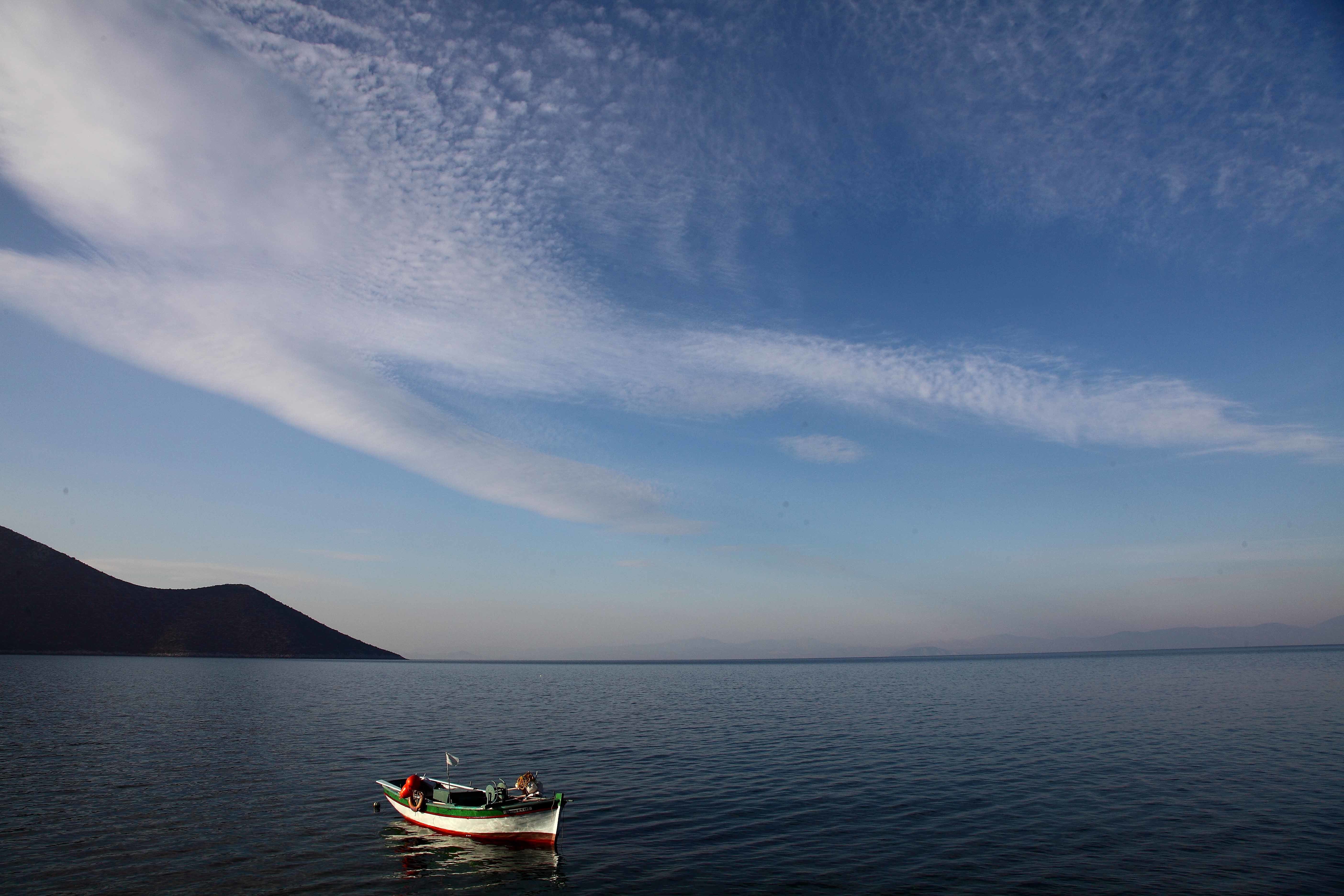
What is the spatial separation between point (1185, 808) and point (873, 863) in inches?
830

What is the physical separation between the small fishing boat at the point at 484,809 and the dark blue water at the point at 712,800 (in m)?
0.91

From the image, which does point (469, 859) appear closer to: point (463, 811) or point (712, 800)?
point (463, 811)

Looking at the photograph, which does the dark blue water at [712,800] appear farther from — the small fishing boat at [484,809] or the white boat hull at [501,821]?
the small fishing boat at [484,809]

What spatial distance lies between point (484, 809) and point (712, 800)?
562 inches

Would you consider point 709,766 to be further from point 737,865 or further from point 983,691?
point 983,691

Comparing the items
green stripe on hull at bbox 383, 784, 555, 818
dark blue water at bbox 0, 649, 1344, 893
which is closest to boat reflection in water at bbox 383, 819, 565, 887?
dark blue water at bbox 0, 649, 1344, 893

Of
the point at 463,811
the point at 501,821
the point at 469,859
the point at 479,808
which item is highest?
the point at 479,808

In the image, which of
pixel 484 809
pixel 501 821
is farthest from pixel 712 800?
pixel 484 809

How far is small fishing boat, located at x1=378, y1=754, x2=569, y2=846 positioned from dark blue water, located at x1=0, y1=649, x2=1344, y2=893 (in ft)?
2.98

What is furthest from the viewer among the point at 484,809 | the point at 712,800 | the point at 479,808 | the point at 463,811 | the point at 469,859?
the point at 712,800

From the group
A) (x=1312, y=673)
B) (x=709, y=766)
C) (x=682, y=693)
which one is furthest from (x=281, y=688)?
(x=1312, y=673)

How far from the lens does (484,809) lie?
3219cm

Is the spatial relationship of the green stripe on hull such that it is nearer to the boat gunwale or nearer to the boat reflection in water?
the boat gunwale

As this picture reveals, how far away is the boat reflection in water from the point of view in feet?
91.2
